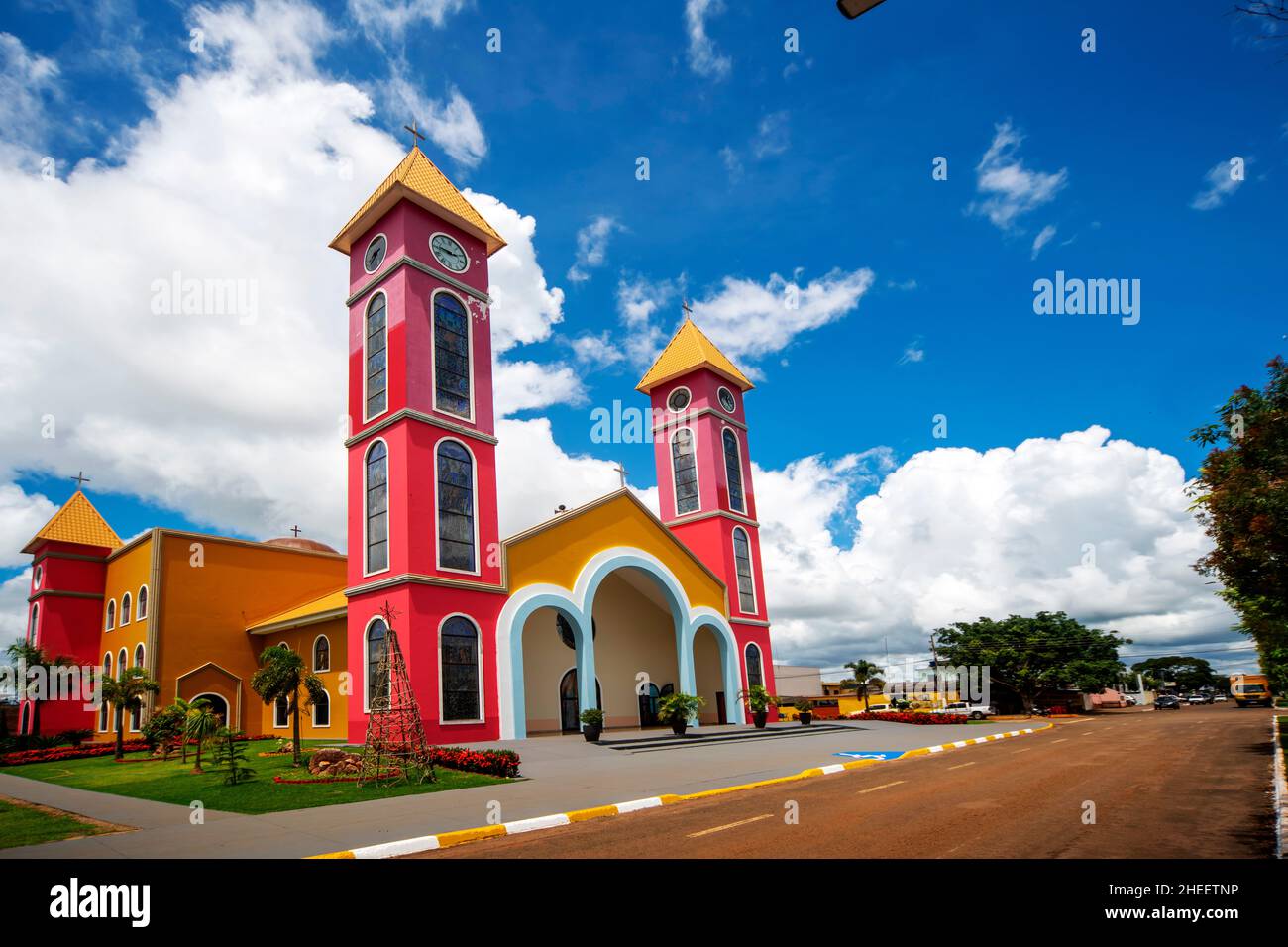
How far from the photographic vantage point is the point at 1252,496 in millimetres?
12812

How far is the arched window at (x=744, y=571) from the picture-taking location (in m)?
33.3

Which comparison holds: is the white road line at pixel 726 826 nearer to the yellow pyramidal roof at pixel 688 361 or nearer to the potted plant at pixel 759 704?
the potted plant at pixel 759 704

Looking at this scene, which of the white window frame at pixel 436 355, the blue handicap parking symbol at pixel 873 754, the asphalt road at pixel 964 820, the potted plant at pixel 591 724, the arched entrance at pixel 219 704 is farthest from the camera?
the arched entrance at pixel 219 704

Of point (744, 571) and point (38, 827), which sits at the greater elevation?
point (744, 571)

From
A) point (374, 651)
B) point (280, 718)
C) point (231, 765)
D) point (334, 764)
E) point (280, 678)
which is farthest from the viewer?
point (280, 718)

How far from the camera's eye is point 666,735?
24047mm

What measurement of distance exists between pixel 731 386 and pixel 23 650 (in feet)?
99.5

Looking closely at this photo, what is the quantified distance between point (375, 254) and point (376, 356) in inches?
135

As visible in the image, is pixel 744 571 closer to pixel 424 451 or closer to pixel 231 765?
pixel 424 451

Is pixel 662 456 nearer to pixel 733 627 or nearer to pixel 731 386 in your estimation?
pixel 731 386

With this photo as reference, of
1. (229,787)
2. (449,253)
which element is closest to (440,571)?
(229,787)

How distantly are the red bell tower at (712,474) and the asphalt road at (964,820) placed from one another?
18.7 meters

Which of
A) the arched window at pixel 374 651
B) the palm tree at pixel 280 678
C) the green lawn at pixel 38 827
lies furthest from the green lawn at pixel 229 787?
the arched window at pixel 374 651
